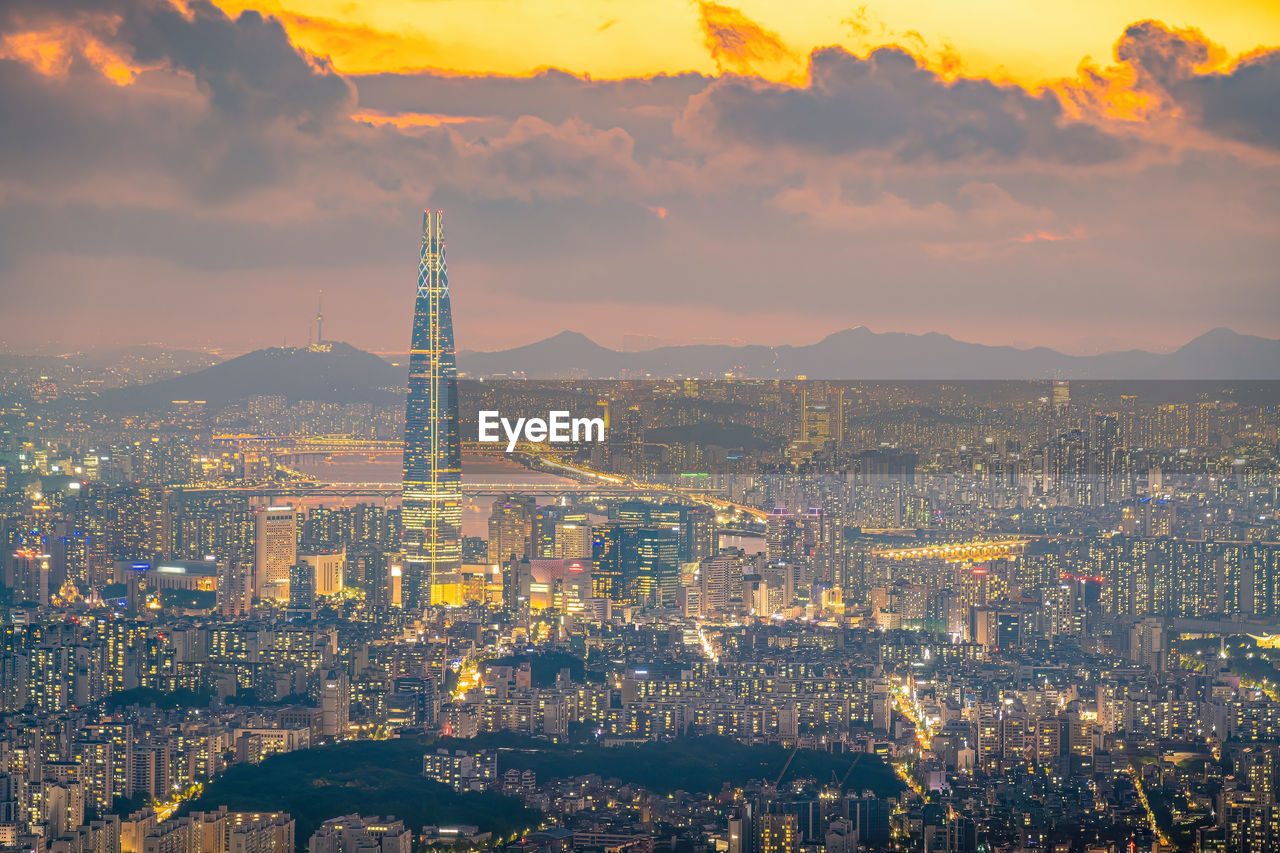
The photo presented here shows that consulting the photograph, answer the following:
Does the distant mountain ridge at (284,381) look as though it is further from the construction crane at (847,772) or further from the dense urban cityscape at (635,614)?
the construction crane at (847,772)

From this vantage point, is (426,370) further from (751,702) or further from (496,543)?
(751,702)

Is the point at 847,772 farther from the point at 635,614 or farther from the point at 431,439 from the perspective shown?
the point at 431,439

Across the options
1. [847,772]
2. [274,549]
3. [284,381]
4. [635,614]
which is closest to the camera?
[847,772]

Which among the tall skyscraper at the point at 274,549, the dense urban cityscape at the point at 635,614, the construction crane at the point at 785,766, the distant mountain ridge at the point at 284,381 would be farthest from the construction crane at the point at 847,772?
the distant mountain ridge at the point at 284,381

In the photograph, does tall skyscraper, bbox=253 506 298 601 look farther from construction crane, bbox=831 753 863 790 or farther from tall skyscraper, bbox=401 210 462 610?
construction crane, bbox=831 753 863 790

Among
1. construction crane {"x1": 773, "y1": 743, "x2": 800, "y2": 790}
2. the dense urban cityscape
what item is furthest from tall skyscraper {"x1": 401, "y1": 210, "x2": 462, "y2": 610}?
construction crane {"x1": 773, "y1": 743, "x2": 800, "y2": 790}

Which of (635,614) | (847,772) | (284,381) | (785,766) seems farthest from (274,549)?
(847,772)
